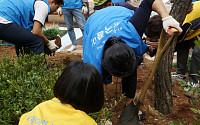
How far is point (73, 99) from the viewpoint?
1.23 meters

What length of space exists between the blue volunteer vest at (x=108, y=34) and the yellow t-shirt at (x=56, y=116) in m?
0.76

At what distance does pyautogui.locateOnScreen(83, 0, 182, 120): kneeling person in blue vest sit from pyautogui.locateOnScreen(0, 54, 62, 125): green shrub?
470mm

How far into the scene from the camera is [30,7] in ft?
8.91

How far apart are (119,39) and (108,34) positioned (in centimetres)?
13

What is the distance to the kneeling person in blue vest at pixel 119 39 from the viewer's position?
5.78 feet

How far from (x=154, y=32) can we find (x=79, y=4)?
3105 mm

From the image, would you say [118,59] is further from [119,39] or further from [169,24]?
[169,24]

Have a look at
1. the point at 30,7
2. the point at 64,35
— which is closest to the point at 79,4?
the point at 64,35

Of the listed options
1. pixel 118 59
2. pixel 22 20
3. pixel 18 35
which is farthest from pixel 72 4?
pixel 118 59

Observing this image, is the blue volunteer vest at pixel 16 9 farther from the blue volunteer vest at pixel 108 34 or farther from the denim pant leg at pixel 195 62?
the denim pant leg at pixel 195 62

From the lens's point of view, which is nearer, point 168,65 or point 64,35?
point 168,65

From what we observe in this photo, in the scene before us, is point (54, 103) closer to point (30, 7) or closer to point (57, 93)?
point (57, 93)

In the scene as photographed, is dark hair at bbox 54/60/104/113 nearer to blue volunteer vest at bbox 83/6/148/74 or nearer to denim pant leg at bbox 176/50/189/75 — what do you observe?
blue volunteer vest at bbox 83/6/148/74

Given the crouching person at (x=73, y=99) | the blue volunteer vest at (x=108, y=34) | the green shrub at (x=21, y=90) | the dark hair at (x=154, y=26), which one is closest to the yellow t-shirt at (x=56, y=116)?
the crouching person at (x=73, y=99)
